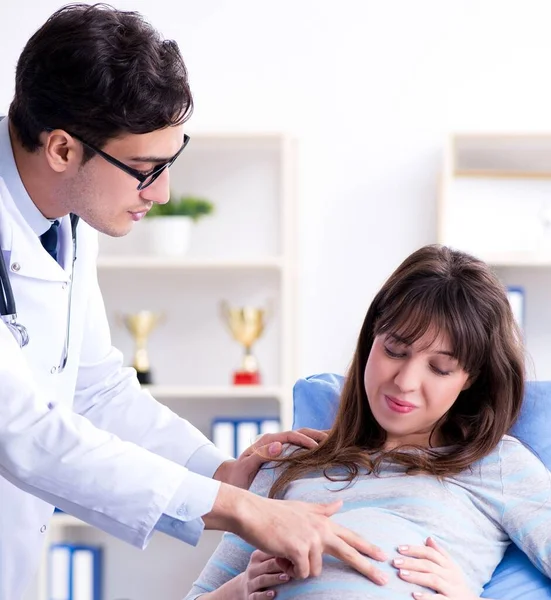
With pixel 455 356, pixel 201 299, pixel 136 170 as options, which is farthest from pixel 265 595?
pixel 201 299

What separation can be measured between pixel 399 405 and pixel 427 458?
10 cm

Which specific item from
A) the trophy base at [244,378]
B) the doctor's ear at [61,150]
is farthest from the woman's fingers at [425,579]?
the trophy base at [244,378]

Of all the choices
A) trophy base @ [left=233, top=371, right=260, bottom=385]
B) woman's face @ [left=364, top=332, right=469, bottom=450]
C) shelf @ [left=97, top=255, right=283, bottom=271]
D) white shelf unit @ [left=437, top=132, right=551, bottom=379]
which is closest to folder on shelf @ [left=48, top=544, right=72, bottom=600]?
trophy base @ [left=233, top=371, right=260, bottom=385]

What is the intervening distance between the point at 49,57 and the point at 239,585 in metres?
0.88

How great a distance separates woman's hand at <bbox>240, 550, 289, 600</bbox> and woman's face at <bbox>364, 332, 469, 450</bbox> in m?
0.33

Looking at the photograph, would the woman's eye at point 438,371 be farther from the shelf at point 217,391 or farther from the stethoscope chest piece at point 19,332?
the shelf at point 217,391

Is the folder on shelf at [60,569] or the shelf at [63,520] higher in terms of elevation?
the shelf at [63,520]

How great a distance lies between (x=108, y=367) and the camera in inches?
74.8

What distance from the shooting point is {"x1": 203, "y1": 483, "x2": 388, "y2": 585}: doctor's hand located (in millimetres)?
1275

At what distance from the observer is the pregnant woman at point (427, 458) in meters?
1.43

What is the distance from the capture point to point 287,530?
1.28m

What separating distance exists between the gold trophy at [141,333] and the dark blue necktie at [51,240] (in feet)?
4.69

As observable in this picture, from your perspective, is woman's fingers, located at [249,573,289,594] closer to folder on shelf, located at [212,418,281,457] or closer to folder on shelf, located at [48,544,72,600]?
folder on shelf, located at [212,418,281,457]

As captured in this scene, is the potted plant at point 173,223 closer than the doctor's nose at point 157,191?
No
